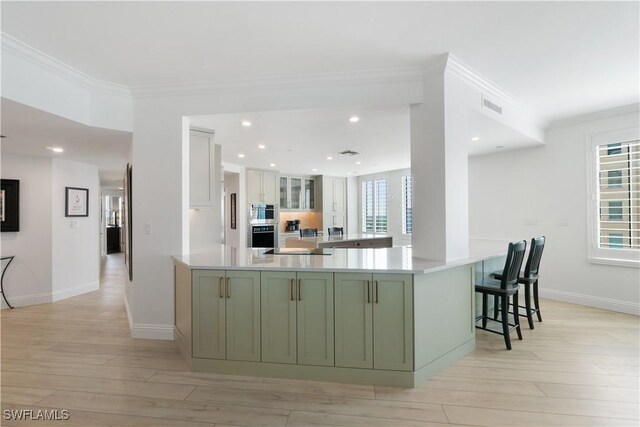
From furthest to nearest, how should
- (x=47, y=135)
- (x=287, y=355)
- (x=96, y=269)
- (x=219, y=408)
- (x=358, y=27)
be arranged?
(x=96, y=269), (x=47, y=135), (x=287, y=355), (x=358, y=27), (x=219, y=408)

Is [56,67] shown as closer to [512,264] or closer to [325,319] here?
[325,319]

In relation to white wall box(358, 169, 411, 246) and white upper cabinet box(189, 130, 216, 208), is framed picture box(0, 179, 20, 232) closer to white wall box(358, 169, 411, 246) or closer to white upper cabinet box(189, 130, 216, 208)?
white upper cabinet box(189, 130, 216, 208)

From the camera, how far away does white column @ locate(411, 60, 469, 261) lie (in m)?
2.74

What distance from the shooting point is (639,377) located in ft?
8.21

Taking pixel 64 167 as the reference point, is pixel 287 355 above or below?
below

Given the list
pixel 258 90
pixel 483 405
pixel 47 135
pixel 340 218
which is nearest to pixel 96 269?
pixel 47 135

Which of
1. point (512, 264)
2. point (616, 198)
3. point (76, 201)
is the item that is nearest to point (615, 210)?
point (616, 198)

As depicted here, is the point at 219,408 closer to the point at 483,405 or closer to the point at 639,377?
the point at 483,405

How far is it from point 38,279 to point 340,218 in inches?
251

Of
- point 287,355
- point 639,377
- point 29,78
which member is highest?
point 29,78

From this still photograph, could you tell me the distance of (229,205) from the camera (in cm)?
705

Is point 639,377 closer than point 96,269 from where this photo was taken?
Yes

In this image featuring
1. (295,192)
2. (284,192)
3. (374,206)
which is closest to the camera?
(284,192)

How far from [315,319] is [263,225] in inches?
192
